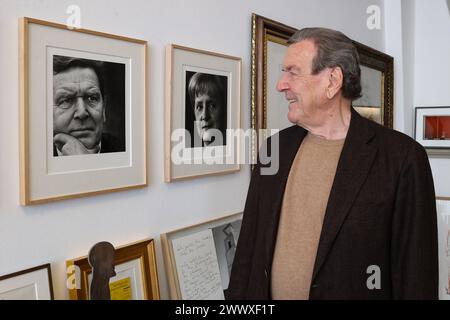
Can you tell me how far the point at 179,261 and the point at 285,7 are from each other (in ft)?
4.62

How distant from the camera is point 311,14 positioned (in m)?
2.53

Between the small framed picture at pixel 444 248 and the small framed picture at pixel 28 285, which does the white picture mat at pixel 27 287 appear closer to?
the small framed picture at pixel 28 285

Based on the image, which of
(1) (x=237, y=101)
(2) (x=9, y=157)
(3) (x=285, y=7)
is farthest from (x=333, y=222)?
(3) (x=285, y=7)

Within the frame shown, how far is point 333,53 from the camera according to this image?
148cm

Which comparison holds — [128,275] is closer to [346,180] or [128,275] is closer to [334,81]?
[346,180]

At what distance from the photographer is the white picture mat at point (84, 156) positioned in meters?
1.30

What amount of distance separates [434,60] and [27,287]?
132 inches

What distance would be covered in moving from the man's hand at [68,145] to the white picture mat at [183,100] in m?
0.39
